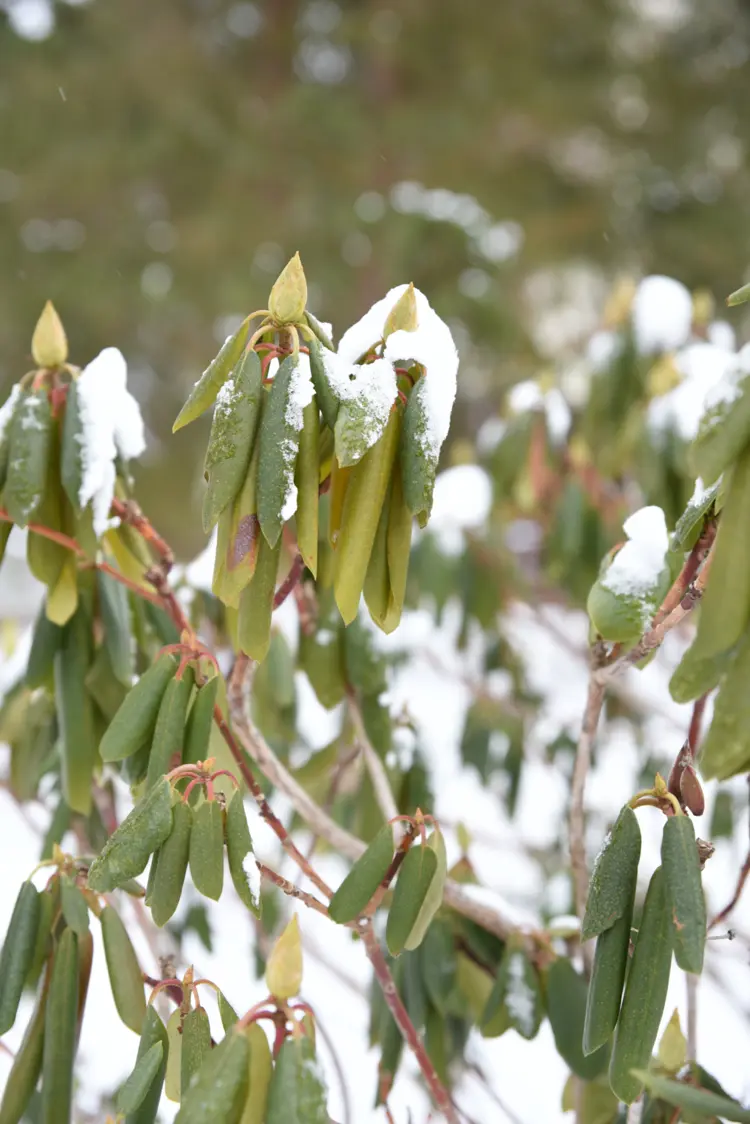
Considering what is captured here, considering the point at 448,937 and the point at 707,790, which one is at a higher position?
the point at 707,790

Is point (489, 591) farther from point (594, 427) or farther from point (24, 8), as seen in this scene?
point (24, 8)

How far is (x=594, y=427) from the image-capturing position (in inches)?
47.3

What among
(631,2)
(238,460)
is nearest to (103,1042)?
(238,460)

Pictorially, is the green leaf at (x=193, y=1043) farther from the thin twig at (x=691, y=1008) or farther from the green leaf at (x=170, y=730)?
the thin twig at (x=691, y=1008)

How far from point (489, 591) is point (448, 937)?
1.94 ft

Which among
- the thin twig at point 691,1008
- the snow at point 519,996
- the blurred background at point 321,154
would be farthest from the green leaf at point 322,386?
the blurred background at point 321,154

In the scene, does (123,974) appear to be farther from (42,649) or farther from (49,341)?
(49,341)

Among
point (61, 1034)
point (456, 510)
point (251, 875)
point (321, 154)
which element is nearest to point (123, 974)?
point (61, 1034)

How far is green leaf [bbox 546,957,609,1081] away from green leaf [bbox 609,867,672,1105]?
24cm

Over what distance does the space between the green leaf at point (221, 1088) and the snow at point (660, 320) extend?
0.95 m

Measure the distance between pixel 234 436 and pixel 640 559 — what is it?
10.1 inches

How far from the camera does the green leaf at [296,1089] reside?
400 mm

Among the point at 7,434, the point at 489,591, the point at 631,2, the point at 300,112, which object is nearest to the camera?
the point at 7,434

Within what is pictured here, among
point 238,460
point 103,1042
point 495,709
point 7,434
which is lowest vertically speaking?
point 103,1042
